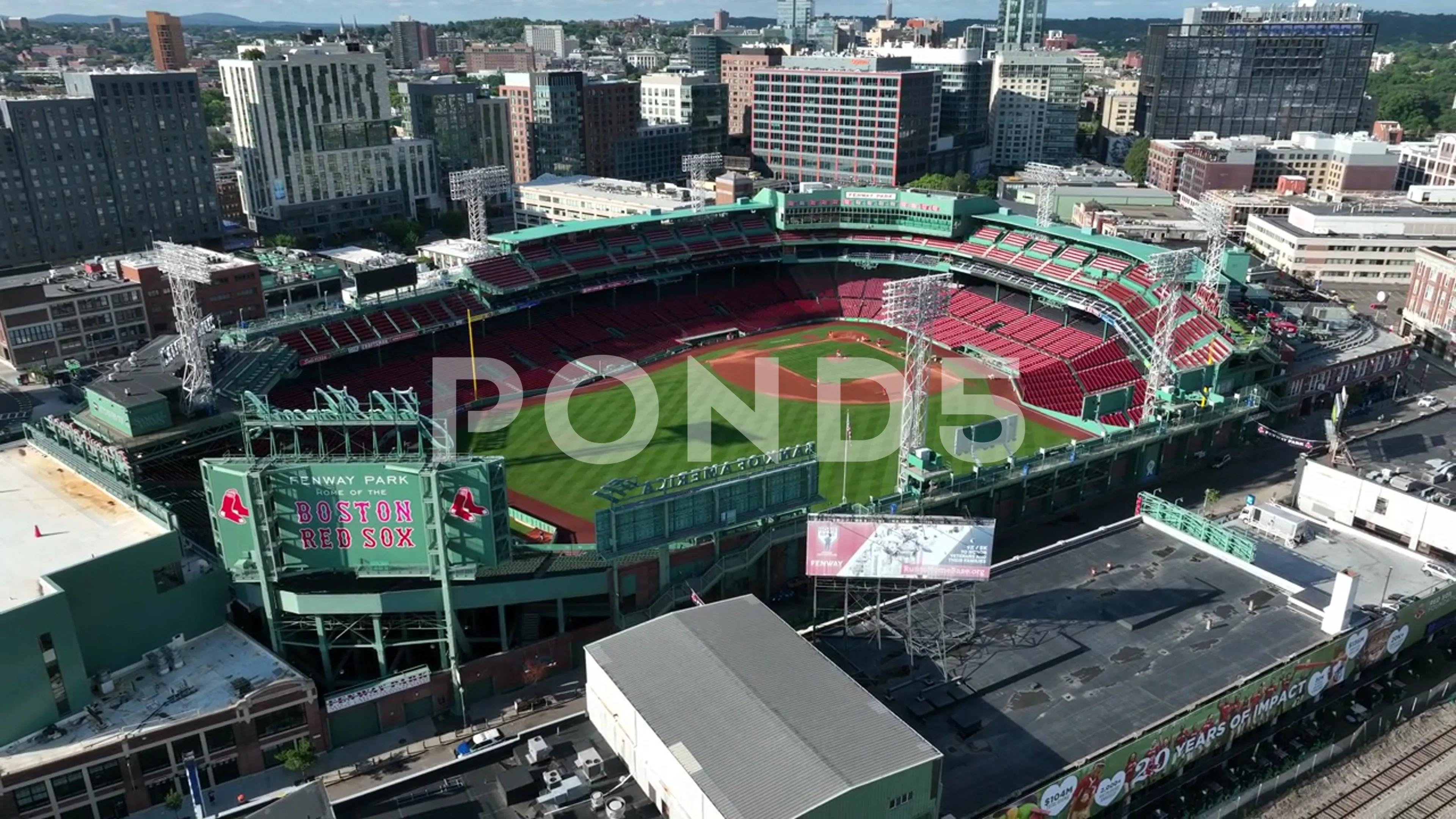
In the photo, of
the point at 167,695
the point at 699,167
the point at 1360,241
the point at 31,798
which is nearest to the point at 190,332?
the point at 167,695

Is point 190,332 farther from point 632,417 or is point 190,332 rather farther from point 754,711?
point 754,711

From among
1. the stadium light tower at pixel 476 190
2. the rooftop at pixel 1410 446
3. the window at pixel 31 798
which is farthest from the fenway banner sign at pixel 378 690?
the stadium light tower at pixel 476 190

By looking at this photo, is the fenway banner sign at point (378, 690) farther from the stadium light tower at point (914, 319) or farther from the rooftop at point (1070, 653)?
the stadium light tower at point (914, 319)

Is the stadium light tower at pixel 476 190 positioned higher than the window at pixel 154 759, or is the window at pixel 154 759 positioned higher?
the stadium light tower at pixel 476 190

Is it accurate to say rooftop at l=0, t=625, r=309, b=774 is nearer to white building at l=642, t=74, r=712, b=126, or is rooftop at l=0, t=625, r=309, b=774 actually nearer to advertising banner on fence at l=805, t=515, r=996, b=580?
advertising banner on fence at l=805, t=515, r=996, b=580

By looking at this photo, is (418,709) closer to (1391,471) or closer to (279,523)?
(279,523)

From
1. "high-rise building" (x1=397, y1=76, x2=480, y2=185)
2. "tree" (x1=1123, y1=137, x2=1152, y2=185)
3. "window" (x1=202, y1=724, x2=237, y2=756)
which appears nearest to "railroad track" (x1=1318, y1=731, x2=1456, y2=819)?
"window" (x1=202, y1=724, x2=237, y2=756)

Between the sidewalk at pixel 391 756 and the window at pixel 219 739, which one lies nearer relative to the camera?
the window at pixel 219 739
